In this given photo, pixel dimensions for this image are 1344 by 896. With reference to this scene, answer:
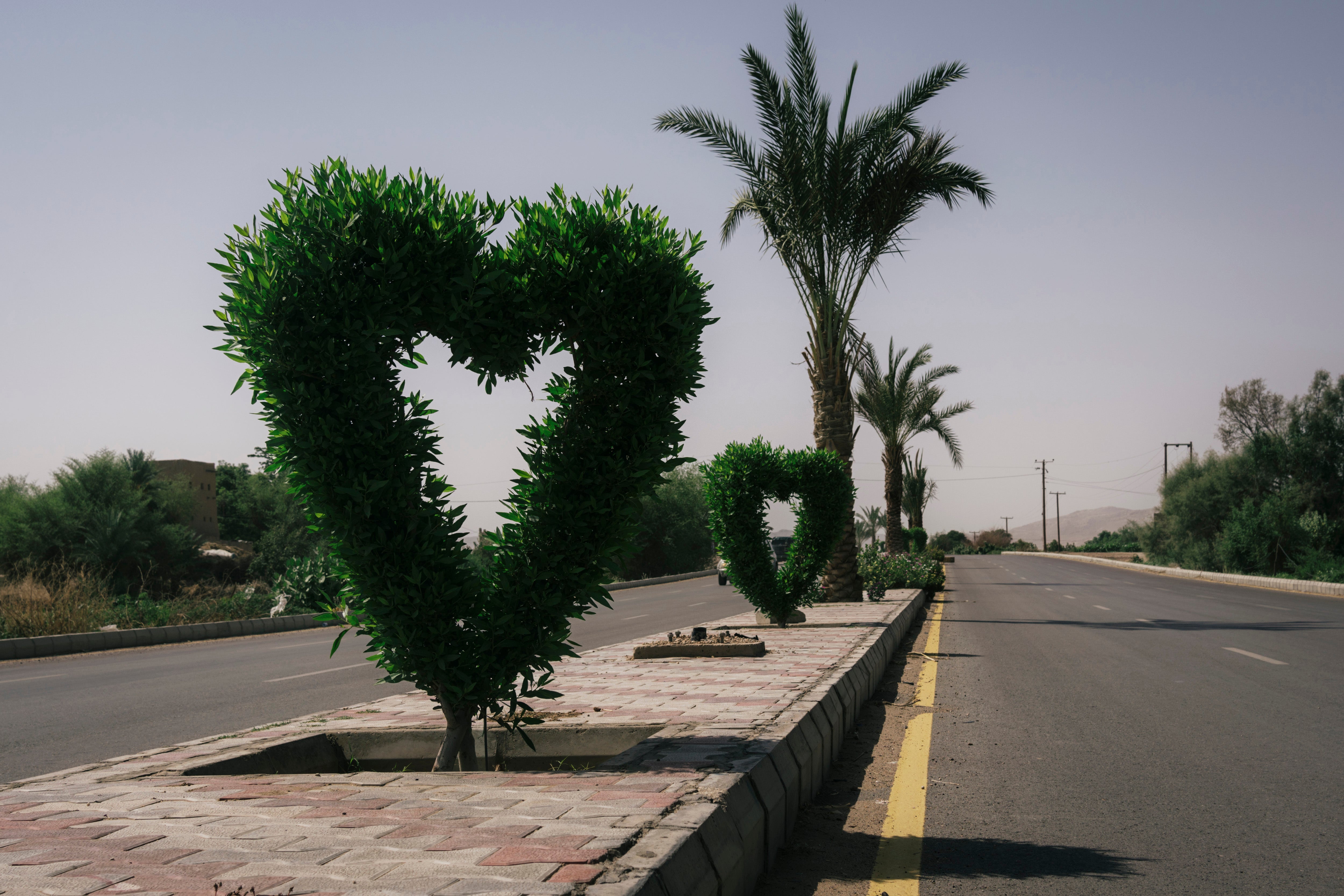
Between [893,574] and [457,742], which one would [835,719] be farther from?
[893,574]

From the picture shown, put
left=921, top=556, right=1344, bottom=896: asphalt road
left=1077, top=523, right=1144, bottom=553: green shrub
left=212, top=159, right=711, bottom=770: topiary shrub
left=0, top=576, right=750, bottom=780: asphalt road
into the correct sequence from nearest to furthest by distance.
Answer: left=921, top=556, right=1344, bottom=896: asphalt road, left=212, top=159, right=711, bottom=770: topiary shrub, left=0, top=576, right=750, bottom=780: asphalt road, left=1077, top=523, right=1144, bottom=553: green shrub

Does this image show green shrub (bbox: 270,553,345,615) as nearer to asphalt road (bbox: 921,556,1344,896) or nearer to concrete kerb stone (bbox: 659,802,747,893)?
asphalt road (bbox: 921,556,1344,896)

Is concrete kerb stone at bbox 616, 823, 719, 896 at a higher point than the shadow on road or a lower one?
higher

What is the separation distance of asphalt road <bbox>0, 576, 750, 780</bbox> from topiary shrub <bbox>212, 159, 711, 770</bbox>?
3.78m

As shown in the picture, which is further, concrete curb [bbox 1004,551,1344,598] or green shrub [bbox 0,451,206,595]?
green shrub [bbox 0,451,206,595]

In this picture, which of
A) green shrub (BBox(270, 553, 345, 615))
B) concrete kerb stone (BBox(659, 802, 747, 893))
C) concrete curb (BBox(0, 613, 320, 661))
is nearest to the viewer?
concrete kerb stone (BBox(659, 802, 747, 893))

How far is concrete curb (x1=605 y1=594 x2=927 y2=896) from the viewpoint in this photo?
112 inches

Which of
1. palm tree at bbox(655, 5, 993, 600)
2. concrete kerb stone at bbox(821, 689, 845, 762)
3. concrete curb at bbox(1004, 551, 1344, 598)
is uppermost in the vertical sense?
palm tree at bbox(655, 5, 993, 600)

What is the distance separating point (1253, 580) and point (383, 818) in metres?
33.4

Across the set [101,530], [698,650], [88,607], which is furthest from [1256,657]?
[101,530]

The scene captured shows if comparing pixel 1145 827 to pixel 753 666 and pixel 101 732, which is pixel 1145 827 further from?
pixel 101 732

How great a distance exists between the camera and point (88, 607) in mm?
18734

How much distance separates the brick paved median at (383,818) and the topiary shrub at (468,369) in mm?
817

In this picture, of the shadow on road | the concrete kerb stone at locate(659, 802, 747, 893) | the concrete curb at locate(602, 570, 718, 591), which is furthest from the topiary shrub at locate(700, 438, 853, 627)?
the concrete curb at locate(602, 570, 718, 591)
